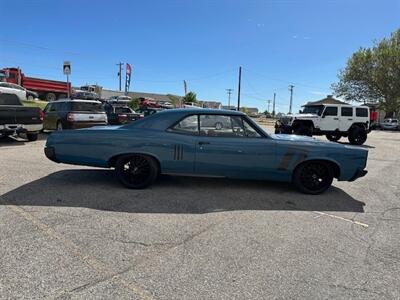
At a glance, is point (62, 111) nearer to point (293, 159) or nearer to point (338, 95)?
point (293, 159)

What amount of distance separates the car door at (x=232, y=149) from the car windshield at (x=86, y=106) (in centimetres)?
870

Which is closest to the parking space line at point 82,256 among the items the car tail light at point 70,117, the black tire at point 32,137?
the black tire at point 32,137

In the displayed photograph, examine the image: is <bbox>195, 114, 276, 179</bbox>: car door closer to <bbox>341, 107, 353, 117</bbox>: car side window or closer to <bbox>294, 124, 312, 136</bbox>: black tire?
<bbox>294, 124, 312, 136</bbox>: black tire

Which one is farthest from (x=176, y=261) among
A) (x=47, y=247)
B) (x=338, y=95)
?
(x=338, y=95)

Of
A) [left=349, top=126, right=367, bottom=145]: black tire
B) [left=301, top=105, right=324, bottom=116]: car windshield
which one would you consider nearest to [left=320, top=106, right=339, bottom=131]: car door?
[left=301, top=105, right=324, bottom=116]: car windshield

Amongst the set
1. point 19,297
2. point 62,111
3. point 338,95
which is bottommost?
point 19,297

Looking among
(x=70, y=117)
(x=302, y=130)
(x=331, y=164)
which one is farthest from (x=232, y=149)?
(x=302, y=130)

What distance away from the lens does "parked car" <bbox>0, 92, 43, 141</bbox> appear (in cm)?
1089

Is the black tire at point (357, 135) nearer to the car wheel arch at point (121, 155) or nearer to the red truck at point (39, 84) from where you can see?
the car wheel arch at point (121, 155)

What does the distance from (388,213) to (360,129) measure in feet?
46.7

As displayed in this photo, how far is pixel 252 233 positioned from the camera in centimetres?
416

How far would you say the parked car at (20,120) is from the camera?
10891 mm

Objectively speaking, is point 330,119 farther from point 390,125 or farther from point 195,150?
point 390,125

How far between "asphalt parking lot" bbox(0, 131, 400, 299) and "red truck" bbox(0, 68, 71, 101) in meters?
32.0
